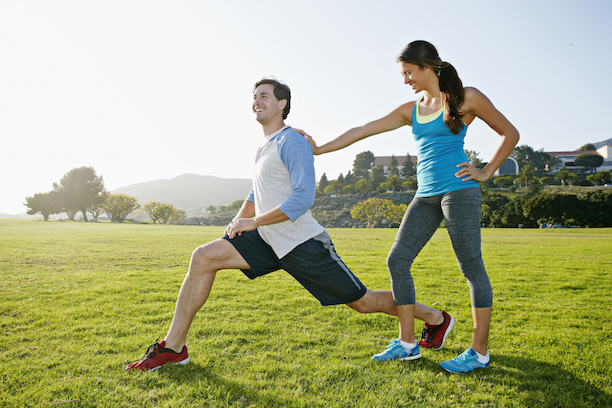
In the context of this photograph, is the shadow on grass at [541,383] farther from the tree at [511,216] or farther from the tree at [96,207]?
the tree at [96,207]

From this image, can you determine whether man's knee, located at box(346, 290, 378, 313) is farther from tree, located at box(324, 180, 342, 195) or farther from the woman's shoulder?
tree, located at box(324, 180, 342, 195)

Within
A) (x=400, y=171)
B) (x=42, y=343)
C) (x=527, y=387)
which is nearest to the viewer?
(x=527, y=387)

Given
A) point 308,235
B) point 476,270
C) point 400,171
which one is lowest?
point 476,270

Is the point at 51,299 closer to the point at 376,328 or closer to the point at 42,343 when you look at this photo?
the point at 42,343

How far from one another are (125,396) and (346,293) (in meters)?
1.66

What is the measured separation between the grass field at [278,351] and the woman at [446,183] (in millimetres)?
250

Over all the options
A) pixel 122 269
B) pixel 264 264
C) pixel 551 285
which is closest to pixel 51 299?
pixel 122 269

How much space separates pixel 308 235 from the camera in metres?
2.93

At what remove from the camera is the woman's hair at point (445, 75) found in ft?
9.51

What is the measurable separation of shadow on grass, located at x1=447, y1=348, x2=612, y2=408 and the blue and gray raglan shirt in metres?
1.73

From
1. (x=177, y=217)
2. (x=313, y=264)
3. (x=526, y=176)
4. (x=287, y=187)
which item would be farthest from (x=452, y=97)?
(x=526, y=176)

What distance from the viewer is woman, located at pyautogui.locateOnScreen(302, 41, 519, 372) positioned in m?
2.95

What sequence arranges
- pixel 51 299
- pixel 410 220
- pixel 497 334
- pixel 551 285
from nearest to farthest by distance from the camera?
pixel 410 220, pixel 497 334, pixel 51 299, pixel 551 285

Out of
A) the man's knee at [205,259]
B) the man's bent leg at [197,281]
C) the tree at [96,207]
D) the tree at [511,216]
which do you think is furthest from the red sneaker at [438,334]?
the tree at [96,207]
